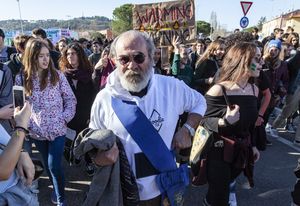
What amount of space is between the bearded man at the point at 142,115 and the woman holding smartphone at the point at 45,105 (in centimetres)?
138

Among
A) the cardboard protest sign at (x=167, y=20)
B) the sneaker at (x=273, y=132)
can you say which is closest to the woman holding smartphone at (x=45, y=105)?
the cardboard protest sign at (x=167, y=20)

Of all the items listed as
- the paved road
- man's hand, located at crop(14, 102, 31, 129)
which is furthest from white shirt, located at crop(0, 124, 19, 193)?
the paved road

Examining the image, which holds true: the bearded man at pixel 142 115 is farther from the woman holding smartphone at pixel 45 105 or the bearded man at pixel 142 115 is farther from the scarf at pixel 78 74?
the scarf at pixel 78 74

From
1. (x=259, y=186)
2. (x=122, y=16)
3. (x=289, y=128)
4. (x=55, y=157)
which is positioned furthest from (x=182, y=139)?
(x=122, y=16)

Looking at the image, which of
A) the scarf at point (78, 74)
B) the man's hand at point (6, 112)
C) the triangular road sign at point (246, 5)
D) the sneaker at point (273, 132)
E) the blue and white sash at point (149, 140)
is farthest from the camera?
the triangular road sign at point (246, 5)

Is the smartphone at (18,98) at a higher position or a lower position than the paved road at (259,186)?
higher

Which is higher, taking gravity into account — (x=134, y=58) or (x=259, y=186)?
(x=134, y=58)

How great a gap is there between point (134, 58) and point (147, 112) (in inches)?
14.5

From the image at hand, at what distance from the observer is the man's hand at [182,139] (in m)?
2.01

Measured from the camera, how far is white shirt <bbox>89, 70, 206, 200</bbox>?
1998 millimetres

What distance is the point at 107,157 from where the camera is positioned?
1767 millimetres

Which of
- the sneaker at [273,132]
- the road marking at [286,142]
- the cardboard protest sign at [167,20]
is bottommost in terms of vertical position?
the road marking at [286,142]

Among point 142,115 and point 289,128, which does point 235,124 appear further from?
point 289,128

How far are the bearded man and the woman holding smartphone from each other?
54.3 inches
